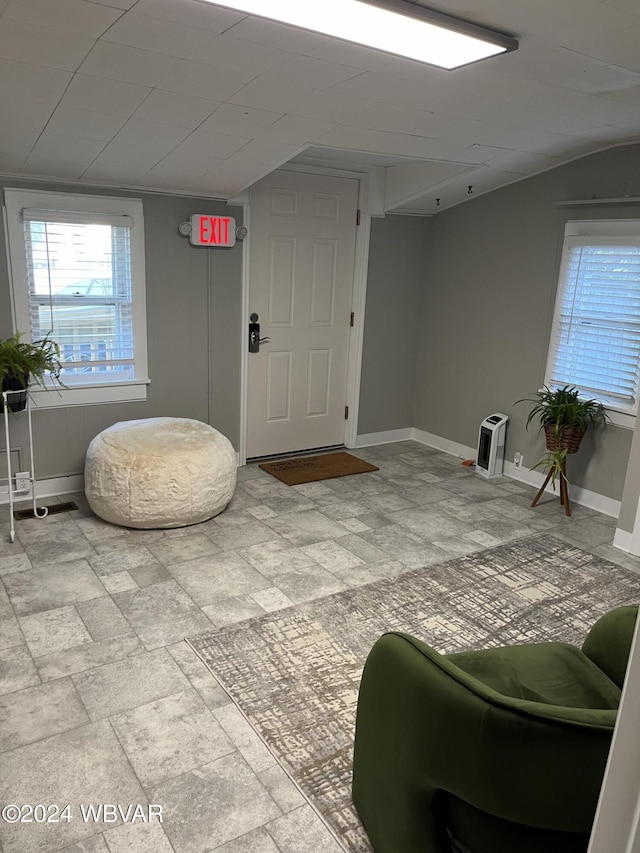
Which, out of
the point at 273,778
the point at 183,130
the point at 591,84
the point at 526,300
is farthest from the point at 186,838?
the point at 526,300

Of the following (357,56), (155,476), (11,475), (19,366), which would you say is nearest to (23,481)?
(11,475)

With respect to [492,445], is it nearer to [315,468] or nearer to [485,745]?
[315,468]

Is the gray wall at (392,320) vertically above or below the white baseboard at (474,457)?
above

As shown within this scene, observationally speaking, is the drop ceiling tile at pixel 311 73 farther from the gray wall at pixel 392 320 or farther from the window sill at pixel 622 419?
the window sill at pixel 622 419

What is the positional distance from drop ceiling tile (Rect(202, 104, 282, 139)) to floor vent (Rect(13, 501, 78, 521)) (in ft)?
8.02

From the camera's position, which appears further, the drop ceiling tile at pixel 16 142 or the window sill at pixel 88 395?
the window sill at pixel 88 395

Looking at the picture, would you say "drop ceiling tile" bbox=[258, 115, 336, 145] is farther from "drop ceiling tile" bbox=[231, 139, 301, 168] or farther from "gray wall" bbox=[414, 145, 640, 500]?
"gray wall" bbox=[414, 145, 640, 500]

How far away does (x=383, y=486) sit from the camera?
495 cm

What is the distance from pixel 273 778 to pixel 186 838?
0.34 metres

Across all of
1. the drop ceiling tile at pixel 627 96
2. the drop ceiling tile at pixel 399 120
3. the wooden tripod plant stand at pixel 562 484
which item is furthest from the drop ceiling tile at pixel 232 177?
the wooden tripod plant stand at pixel 562 484

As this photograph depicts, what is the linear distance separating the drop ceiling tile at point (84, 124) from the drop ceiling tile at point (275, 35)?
100cm

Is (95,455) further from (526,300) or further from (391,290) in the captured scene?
(526,300)

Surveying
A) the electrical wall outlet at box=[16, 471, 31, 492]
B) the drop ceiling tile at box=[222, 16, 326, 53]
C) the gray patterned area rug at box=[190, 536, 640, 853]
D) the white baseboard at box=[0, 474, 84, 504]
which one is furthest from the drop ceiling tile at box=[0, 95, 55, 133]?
the gray patterned area rug at box=[190, 536, 640, 853]

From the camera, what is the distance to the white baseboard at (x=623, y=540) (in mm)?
4000
